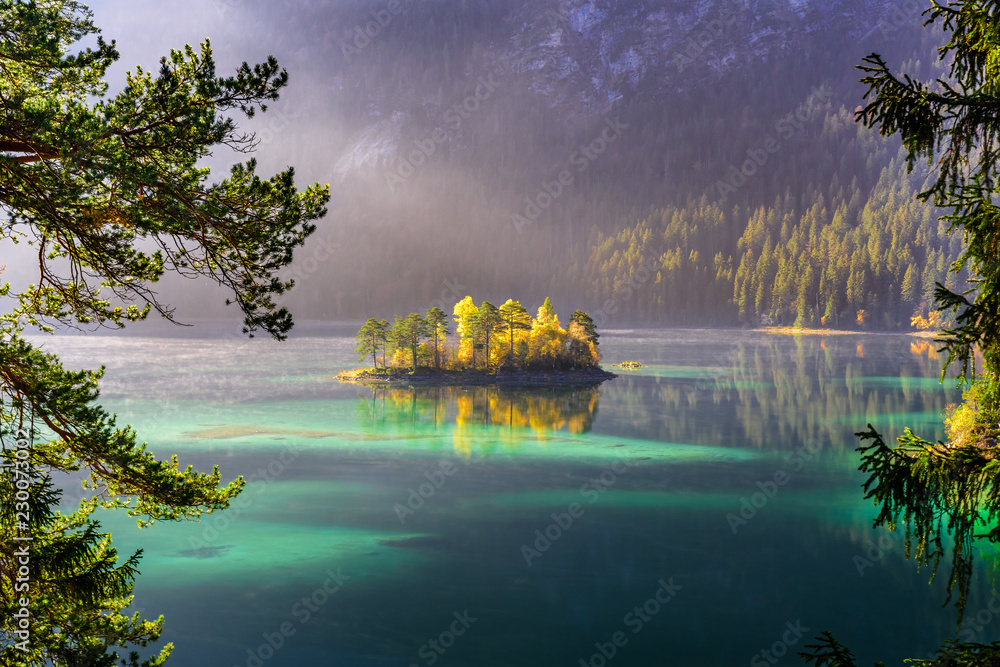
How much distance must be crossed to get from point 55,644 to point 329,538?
89.7 ft

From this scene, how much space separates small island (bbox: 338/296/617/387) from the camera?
93.8m

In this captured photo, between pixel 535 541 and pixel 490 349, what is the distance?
62702mm

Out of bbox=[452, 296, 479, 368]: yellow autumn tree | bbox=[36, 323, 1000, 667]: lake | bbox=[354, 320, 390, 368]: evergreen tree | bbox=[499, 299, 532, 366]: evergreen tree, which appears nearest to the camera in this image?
bbox=[36, 323, 1000, 667]: lake

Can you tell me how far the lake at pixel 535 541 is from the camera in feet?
84.2

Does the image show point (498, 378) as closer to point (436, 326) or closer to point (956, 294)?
point (436, 326)

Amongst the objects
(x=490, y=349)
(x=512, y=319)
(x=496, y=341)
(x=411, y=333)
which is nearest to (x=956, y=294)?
(x=512, y=319)

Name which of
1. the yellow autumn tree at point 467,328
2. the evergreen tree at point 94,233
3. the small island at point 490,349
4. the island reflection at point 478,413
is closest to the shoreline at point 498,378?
the small island at point 490,349

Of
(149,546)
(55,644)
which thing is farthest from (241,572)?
(55,644)

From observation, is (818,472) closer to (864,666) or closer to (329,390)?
(864,666)

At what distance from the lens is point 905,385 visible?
91562 mm

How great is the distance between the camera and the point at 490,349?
9762 centimetres

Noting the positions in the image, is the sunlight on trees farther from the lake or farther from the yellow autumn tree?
the lake

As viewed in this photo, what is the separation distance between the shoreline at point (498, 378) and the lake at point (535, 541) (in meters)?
14.8

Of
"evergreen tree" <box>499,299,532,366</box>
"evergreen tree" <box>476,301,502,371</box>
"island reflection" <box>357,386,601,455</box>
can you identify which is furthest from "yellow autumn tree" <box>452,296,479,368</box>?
"island reflection" <box>357,386,601,455</box>
